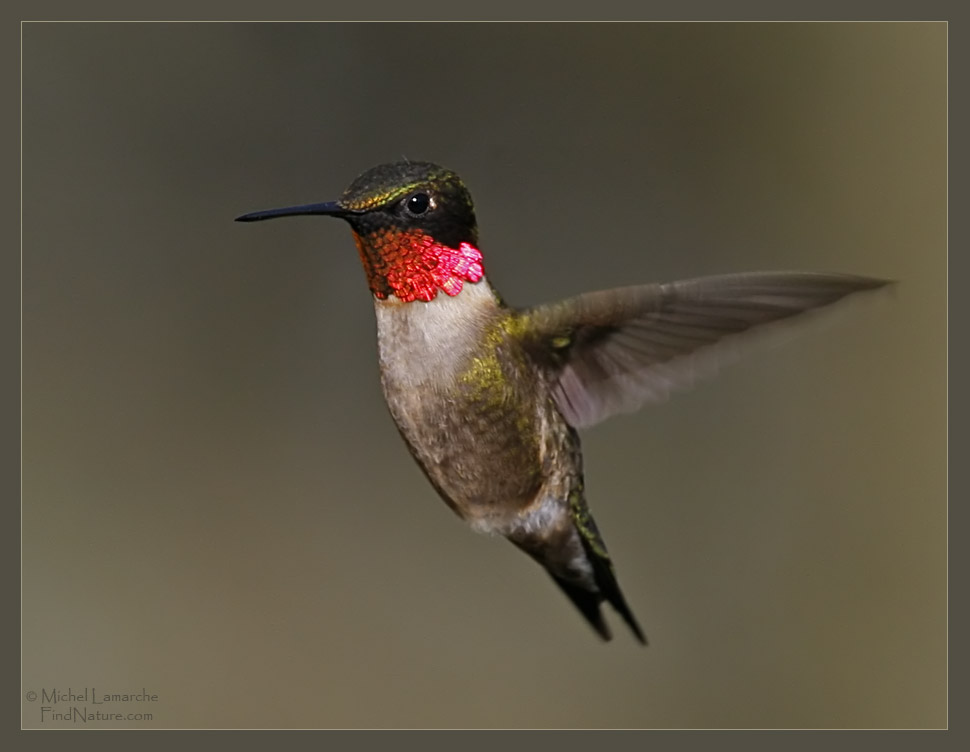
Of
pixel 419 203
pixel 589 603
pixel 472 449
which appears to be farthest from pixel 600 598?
pixel 419 203

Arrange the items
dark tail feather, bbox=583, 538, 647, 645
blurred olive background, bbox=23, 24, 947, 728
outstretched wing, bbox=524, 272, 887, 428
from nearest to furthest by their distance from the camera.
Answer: outstretched wing, bbox=524, 272, 887, 428
dark tail feather, bbox=583, 538, 647, 645
blurred olive background, bbox=23, 24, 947, 728

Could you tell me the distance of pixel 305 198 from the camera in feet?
8.09

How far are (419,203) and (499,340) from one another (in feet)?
0.70

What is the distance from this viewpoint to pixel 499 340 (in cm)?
120

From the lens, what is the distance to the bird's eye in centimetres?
106

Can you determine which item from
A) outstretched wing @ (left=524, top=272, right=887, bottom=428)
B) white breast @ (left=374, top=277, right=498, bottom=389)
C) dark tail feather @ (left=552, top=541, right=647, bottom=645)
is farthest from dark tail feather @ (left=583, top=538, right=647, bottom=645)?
white breast @ (left=374, top=277, right=498, bottom=389)

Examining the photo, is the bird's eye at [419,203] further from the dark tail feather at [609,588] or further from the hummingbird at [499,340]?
the dark tail feather at [609,588]

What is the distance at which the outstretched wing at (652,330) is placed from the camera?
109 centimetres

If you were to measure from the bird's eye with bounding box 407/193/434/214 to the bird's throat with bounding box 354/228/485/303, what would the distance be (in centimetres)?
2

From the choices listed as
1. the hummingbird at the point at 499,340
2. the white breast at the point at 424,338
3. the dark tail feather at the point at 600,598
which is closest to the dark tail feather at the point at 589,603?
the dark tail feather at the point at 600,598

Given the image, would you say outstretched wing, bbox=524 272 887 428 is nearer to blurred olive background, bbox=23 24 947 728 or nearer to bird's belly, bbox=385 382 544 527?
bird's belly, bbox=385 382 544 527

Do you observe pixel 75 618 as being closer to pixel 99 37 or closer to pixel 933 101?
pixel 99 37

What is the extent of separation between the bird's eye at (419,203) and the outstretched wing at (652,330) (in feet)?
0.69

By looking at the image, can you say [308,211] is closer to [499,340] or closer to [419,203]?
[419,203]
